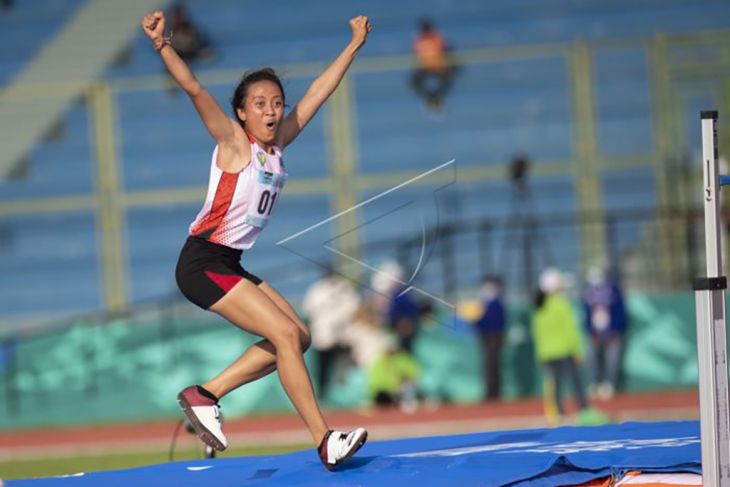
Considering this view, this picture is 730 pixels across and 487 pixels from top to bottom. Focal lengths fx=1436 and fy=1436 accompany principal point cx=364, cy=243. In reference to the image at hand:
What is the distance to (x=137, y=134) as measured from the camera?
20047 mm

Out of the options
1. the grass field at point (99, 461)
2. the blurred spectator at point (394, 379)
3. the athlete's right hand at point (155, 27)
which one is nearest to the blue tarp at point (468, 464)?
the athlete's right hand at point (155, 27)

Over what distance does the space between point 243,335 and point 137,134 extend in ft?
12.6

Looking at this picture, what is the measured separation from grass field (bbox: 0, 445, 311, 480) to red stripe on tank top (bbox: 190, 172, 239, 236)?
6.14 metres

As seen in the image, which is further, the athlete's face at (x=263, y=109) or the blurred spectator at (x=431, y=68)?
the blurred spectator at (x=431, y=68)

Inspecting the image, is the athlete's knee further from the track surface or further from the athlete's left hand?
the track surface

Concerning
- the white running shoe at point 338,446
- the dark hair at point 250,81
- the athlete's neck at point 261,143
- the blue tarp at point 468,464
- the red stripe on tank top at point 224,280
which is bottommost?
the blue tarp at point 468,464

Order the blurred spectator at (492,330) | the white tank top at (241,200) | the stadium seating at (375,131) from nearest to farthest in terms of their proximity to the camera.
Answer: the white tank top at (241,200)
the blurred spectator at (492,330)
the stadium seating at (375,131)

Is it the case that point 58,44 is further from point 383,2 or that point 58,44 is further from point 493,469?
point 493,469

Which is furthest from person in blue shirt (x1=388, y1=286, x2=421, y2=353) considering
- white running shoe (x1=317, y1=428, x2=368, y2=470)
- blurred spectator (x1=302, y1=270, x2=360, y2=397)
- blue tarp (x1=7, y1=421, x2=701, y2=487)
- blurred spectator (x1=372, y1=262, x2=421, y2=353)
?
white running shoe (x1=317, y1=428, x2=368, y2=470)

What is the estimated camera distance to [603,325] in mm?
17203

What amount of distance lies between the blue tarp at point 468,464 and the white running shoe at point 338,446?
0.06 metres

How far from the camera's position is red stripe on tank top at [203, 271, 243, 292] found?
662 centimetres

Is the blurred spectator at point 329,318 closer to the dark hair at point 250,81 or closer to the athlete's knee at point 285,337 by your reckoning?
the dark hair at point 250,81

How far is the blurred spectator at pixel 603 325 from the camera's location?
675 inches
